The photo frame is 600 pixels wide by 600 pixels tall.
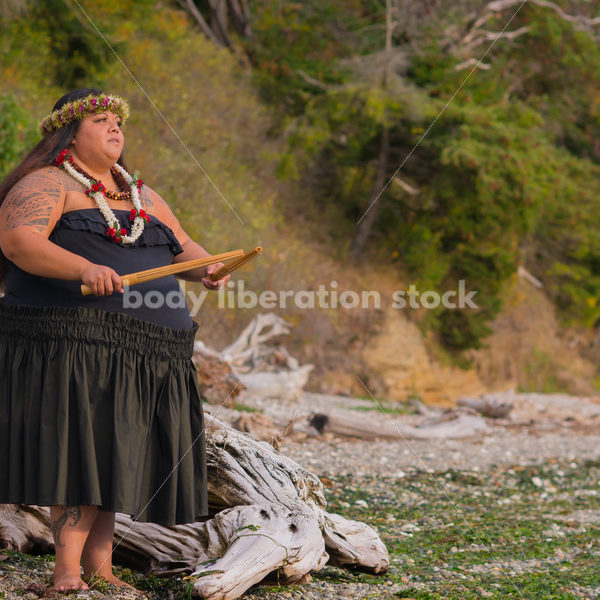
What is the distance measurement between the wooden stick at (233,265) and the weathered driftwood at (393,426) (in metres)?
4.30

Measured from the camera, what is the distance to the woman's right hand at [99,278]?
2566 millimetres

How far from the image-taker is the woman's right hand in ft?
8.42

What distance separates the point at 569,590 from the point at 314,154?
13540mm

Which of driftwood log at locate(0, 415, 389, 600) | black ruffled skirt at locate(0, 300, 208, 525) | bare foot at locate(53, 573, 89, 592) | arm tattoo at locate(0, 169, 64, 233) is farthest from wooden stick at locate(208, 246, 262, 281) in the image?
bare foot at locate(53, 573, 89, 592)

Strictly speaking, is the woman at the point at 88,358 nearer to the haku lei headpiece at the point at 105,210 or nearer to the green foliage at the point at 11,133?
the haku lei headpiece at the point at 105,210

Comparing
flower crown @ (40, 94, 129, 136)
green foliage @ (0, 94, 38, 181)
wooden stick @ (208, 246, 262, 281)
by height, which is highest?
green foliage @ (0, 94, 38, 181)

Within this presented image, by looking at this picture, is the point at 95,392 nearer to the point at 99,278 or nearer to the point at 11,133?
the point at 99,278

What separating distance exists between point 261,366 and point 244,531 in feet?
22.0

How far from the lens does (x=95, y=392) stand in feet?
8.92

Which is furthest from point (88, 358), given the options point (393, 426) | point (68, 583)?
point (393, 426)

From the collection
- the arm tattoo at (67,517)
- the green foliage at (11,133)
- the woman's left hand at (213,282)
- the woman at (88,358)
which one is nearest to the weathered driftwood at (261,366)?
the green foliage at (11,133)

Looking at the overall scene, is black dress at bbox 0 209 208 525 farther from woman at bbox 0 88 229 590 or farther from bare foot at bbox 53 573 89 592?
bare foot at bbox 53 573 89 592

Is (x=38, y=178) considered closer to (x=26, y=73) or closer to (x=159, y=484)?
(x=159, y=484)

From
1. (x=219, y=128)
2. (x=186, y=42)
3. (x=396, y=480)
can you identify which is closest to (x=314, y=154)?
(x=219, y=128)
